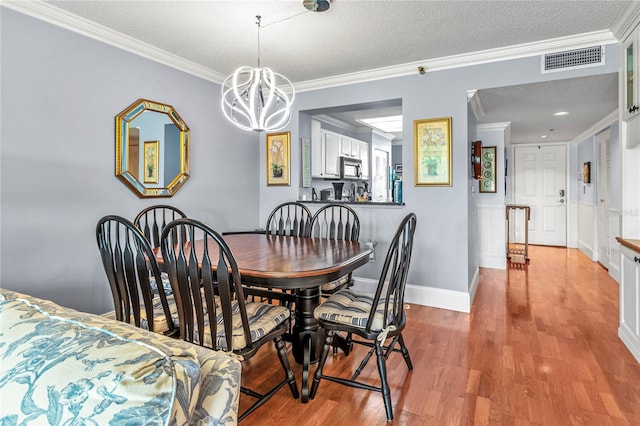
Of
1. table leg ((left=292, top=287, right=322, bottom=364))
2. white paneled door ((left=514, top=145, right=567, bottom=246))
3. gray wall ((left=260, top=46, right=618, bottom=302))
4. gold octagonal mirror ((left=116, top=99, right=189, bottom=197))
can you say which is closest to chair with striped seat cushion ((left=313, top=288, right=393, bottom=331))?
table leg ((left=292, top=287, right=322, bottom=364))

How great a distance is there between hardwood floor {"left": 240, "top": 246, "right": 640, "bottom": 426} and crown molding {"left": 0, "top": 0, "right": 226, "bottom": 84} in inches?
107

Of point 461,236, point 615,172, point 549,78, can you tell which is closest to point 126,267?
point 461,236

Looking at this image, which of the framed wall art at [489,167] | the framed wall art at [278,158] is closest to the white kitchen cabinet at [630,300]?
the framed wall art at [489,167]

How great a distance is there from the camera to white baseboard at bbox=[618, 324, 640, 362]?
2377 millimetres

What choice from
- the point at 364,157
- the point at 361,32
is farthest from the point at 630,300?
the point at 364,157

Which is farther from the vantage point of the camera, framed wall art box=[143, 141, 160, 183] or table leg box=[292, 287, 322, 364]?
framed wall art box=[143, 141, 160, 183]

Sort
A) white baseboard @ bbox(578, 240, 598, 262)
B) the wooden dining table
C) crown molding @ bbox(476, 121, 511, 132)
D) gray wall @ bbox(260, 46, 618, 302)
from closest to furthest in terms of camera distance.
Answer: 1. the wooden dining table
2. gray wall @ bbox(260, 46, 618, 302)
3. crown molding @ bbox(476, 121, 511, 132)
4. white baseboard @ bbox(578, 240, 598, 262)

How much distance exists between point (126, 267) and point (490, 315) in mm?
3018

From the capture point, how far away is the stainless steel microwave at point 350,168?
18.6ft

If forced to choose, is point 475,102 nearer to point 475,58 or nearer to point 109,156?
point 475,58

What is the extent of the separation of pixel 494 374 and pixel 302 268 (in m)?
1.42

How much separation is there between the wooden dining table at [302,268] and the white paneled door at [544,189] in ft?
20.4

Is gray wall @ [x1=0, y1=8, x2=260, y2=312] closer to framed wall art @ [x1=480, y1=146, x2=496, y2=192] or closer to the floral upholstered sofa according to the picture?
the floral upholstered sofa

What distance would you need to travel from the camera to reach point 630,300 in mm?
2508
